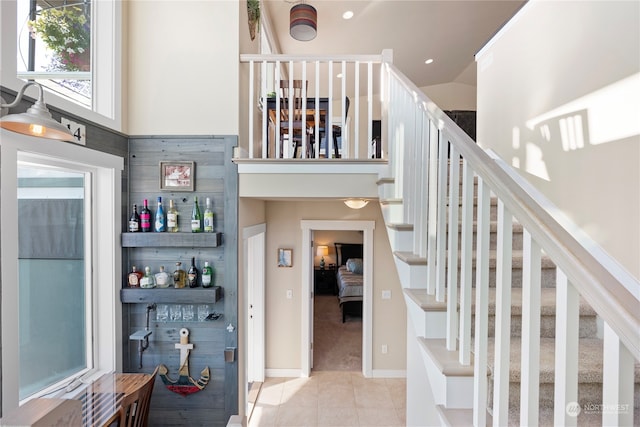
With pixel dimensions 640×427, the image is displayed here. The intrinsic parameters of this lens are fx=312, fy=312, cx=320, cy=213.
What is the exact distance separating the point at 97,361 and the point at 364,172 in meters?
2.46

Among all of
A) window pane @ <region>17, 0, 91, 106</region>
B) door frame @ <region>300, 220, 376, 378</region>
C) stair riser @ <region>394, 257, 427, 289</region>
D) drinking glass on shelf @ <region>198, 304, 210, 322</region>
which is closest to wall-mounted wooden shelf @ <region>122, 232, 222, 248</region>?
drinking glass on shelf @ <region>198, 304, 210, 322</region>

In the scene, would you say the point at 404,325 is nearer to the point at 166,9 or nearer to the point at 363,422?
the point at 363,422

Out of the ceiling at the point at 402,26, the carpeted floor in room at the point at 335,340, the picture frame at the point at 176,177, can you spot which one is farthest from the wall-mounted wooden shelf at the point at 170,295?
the ceiling at the point at 402,26

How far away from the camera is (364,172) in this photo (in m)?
2.49

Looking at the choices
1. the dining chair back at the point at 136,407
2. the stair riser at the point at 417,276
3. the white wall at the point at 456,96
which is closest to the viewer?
the stair riser at the point at 417,276

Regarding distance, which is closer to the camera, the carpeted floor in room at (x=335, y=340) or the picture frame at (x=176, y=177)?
the picture frame at (x=176, y=177)

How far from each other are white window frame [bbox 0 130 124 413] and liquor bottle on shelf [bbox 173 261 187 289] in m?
0.41

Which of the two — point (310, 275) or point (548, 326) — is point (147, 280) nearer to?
point (310, 275)

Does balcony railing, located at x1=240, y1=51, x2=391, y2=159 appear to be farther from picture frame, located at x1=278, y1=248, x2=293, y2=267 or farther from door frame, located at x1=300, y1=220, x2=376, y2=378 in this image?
picture frame, located at x1=278, y1=248, x2=293, y2=267

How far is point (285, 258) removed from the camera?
4027 mm

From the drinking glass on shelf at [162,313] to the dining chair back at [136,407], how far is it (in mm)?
500

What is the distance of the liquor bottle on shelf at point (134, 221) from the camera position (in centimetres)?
241

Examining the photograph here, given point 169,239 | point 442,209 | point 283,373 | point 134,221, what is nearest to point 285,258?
point 283,373

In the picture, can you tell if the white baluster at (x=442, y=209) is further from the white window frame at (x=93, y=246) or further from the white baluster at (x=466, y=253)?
the white window frame at (x=93, y=246)
